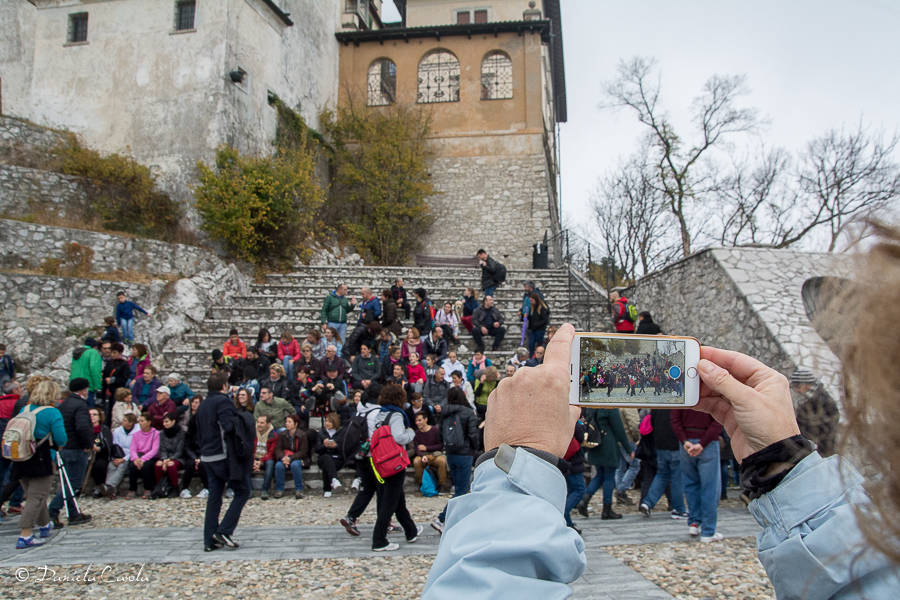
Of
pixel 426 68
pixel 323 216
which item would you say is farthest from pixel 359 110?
pixel 323 216

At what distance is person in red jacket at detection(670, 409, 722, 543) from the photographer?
6.13m

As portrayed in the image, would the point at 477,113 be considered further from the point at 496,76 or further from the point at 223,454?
the point at 223,454

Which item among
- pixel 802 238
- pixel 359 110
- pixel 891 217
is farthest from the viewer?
pixel 359 110

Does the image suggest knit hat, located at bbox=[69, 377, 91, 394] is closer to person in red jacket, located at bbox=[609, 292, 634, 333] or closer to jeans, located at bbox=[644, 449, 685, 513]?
jeans, located at bbox=[644, 449, 685, 513]

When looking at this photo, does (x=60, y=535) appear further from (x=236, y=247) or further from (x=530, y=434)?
(x=236, y=247)

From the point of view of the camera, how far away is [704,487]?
245 inches

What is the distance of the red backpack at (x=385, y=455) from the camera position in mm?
6176

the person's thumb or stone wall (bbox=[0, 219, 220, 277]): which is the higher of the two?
stone wall (bbox=[0, 219, 220, 277])

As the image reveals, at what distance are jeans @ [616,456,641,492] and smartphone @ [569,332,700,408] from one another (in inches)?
294

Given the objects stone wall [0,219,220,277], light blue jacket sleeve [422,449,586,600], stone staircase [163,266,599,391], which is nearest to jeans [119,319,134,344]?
stone staircase [163,266,599,391]

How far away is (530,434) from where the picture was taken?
1.22m

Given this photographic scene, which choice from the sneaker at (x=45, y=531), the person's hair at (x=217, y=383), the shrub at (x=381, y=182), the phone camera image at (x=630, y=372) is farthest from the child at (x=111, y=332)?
the phone camera image at (x=630, y=372)

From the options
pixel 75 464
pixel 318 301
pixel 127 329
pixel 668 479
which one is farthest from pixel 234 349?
pixel 668 479

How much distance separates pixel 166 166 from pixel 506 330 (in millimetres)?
12067
